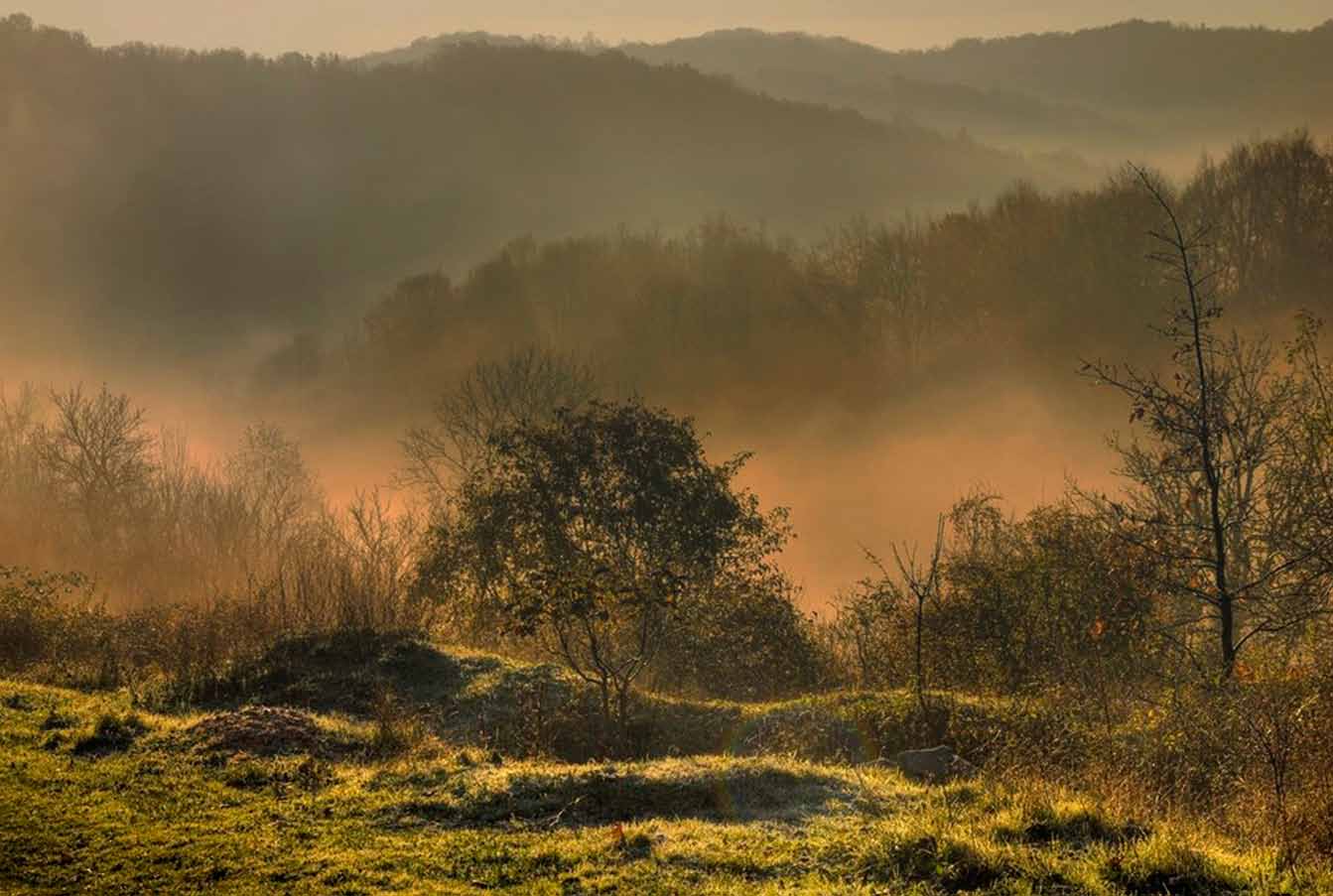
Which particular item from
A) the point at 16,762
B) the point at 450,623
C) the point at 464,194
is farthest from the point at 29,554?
the point at 464,194

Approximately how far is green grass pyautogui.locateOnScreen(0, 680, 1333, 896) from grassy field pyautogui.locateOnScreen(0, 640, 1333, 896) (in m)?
0.03

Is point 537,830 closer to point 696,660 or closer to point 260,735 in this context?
point 260,735

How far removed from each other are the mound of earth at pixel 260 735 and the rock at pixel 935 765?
27.1ft

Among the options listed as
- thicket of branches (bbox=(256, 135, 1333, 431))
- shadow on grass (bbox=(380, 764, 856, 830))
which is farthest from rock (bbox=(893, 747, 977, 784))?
thicket of branches (bbox=(256, 135, 1333, 431))

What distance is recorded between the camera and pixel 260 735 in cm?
1586

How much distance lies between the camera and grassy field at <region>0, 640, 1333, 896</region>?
9117 mm

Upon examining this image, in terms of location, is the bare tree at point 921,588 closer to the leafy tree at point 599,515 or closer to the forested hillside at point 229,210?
the leafy tree at point 599,515

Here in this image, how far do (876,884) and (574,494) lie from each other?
37.7ft

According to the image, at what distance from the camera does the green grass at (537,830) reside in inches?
356

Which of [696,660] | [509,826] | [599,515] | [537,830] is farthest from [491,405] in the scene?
[537,830]

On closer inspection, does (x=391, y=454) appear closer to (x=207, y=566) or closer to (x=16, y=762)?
(x=207, y=566)

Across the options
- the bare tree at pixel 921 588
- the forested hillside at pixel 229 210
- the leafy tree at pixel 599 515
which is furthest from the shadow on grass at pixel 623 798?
the forested hillside at pixel 229 210

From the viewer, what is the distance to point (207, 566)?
48250mm

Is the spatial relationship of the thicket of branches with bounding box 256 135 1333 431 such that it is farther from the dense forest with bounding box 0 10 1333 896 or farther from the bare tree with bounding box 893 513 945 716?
the bare tree with bounding box 893 513 945 716
